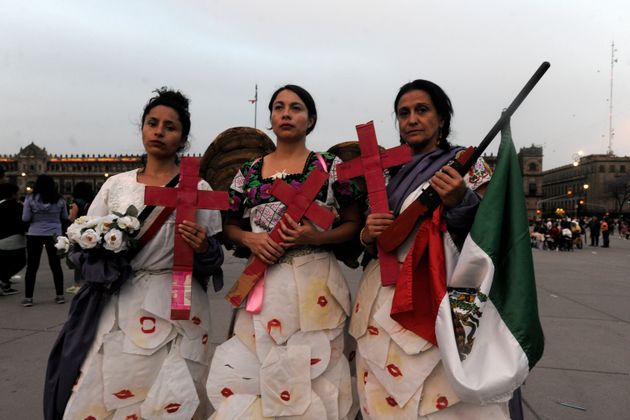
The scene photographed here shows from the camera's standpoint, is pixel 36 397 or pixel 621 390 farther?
pixel 621 390

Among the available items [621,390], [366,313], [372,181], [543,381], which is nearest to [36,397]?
[366,313]

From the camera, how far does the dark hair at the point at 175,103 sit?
7.34 feet

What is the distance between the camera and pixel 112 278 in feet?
6.41

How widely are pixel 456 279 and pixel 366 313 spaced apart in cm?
43

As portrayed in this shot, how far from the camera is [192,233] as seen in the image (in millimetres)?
2004

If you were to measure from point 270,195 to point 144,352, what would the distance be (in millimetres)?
898

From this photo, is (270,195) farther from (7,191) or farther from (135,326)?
(7,191)

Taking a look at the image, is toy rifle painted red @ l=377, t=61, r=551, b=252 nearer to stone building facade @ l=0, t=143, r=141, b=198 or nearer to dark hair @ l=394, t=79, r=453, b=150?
dark hair @ l=394, t=79, r=453, b=150

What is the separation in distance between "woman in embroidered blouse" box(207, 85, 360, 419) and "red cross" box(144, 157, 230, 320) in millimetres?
191

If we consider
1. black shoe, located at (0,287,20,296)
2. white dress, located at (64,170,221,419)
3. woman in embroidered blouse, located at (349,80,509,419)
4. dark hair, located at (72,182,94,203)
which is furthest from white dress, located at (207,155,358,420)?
dark hair, located at (72,182,94,203)

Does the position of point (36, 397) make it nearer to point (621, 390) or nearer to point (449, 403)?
point (449, 403)

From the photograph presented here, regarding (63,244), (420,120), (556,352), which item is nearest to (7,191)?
(63,244)

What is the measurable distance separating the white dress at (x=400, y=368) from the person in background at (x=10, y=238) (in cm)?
625

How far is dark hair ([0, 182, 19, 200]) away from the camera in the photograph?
6512mm
